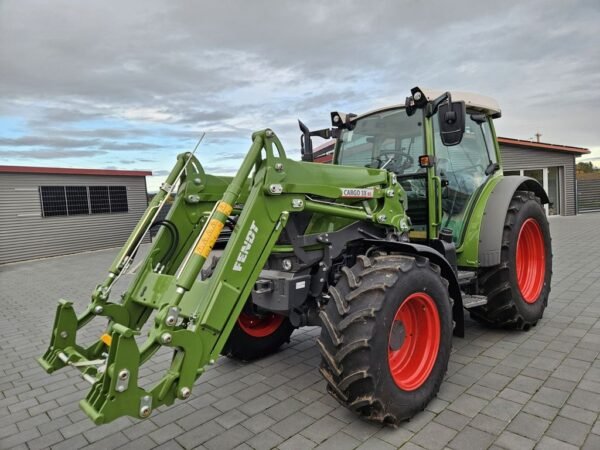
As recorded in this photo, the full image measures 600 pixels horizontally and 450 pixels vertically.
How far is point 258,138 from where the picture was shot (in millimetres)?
2824

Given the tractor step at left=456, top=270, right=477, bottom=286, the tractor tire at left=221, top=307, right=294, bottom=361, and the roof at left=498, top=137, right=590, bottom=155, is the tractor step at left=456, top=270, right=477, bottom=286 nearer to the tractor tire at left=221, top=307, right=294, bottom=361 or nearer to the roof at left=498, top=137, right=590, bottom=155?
the tractor tire at left=221, top=307, right=294, bottom=361

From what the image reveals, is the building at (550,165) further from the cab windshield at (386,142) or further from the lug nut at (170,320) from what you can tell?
the lug nut at (170,320)

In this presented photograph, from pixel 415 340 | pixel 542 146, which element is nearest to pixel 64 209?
pixel 415 340

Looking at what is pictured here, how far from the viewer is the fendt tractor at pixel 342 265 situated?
2.52 m

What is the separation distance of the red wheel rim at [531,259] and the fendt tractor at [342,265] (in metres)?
0.02

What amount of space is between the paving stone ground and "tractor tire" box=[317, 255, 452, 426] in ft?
0.72

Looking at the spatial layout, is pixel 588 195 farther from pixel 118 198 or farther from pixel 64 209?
pixel 64 209

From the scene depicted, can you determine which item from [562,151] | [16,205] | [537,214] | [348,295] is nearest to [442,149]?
[537,214]

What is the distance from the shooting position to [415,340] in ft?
10.7

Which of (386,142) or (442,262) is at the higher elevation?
(386,142)

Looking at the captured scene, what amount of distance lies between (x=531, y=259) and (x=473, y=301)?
1.51 m

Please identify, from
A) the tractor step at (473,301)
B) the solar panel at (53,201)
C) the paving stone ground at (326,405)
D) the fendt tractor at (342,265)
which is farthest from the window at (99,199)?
the tractor step at (473,301)

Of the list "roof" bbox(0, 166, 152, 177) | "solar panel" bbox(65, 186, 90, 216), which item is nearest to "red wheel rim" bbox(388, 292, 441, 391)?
"roof" bbox(0, 166, 152, 177)

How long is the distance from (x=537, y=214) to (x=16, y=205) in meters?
15.0
